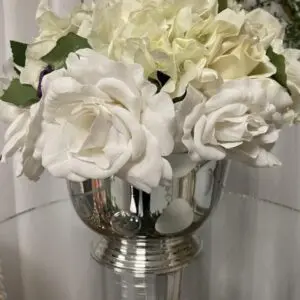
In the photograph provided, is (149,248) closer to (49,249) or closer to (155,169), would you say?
(155,169)

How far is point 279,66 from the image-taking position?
2.58ft

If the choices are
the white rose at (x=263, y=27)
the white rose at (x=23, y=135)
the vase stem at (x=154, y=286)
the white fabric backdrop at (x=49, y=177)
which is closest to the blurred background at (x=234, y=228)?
the white fabric backdrop at (x=49, y=177)

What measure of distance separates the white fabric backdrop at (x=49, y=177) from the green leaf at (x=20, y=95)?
0.40m

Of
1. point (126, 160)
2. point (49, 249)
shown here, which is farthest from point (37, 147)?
point (49, 249)

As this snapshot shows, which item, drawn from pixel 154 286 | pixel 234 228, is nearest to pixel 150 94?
pixel 154 286

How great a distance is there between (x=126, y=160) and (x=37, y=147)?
122mm

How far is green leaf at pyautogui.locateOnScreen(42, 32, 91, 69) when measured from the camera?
2.58ft

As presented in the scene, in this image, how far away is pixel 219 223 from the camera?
1.15 metres

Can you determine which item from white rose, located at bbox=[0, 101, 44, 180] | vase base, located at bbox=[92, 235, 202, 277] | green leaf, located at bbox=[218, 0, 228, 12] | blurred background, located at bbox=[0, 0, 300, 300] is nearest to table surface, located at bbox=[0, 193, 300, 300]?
blurred background, located at bbox=[0, 0, 300, 300]

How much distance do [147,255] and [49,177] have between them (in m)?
0.47

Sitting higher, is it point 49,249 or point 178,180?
point 178,180

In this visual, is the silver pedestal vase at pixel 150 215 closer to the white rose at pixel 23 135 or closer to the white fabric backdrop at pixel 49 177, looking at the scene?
the white rose at pixel 23 135

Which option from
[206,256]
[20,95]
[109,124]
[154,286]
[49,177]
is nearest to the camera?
[109,124]

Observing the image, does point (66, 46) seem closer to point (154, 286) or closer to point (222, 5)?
point (222, 5)
